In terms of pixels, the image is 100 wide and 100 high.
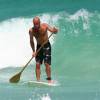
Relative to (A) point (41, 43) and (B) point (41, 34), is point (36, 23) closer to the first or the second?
(B) point (41, 34)

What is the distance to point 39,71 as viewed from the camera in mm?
39375

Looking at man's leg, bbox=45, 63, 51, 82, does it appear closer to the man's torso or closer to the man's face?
the man's torso

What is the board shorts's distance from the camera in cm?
3888

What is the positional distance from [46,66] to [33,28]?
270cm

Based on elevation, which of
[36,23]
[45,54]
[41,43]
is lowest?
[45,54]

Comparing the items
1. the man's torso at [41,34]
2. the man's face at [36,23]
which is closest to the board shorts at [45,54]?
the man's torso at [41,34]

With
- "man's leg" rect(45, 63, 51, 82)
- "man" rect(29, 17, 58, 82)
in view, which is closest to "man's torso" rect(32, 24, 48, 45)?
"man" rect(29, 17, 58, 82)

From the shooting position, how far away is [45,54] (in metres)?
38.9

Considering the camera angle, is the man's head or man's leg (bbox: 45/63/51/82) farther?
man's leg (bbox: 45/63/51/82)

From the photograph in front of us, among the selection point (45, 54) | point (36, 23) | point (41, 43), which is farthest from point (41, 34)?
point (45, 54)

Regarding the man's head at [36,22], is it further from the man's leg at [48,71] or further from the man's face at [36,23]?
the man's leg at [48,71]

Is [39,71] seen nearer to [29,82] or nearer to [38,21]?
[29,82]

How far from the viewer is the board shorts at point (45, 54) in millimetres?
38875

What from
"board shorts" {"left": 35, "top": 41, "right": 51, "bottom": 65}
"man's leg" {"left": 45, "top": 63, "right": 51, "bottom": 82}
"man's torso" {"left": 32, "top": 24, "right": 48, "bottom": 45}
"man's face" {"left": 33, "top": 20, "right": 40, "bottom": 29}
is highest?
"man's face" {"left": 33, "top": 20, "right": 40, "bottom": 29}
